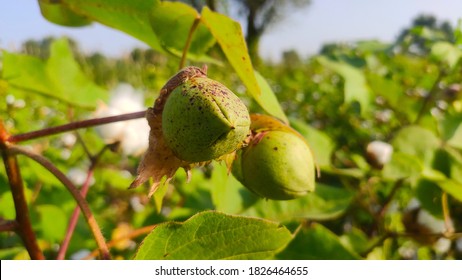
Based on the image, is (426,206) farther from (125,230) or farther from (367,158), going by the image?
(125,230)

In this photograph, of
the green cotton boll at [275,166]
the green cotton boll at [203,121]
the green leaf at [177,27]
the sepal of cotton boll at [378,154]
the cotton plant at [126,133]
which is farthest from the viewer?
the sepal of cotton boll at [378,154]

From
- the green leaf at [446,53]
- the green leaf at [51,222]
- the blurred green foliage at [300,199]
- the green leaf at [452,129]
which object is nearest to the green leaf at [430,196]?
the blurred green foliage at [300,199]

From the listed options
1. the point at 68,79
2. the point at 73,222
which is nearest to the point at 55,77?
the point at 68,79

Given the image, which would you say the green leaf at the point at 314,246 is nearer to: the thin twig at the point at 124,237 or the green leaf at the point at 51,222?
the thin twig at the point at 124,237

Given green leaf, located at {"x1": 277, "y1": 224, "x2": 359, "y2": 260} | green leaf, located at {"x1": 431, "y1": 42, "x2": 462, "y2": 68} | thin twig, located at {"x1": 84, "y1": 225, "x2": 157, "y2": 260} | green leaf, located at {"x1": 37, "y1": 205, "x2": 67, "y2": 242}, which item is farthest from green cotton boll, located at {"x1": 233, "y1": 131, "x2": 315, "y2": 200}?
green leaf, located at {"x1": 431, "y1": 42, "x2": 462, "y2": 68}

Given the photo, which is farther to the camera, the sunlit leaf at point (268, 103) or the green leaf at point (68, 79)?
the green leaf at point (68, 79)

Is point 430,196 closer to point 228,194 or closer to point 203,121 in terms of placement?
point 228,194

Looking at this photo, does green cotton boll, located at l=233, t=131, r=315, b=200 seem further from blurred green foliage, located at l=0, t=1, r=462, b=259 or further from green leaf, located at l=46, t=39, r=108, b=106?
green leaf, located at l=46, t=39, r=108, b=106
